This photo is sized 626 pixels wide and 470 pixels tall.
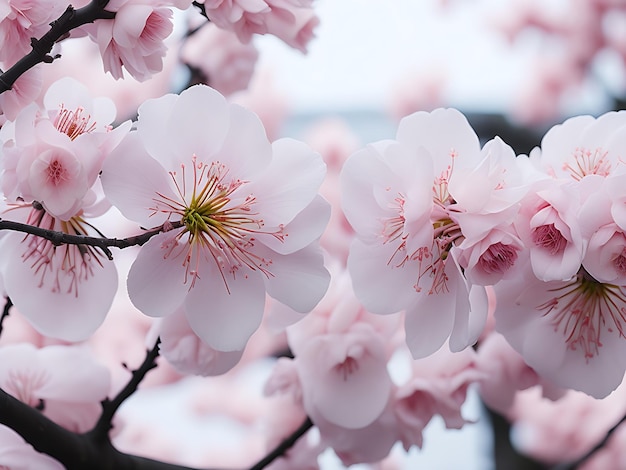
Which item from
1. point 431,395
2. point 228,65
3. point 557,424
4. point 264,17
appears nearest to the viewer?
point 264,17

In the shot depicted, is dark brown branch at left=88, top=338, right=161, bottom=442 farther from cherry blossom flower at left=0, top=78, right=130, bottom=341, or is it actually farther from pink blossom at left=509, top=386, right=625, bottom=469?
pink blossom at left=509, top=386, right=625, bottom=469

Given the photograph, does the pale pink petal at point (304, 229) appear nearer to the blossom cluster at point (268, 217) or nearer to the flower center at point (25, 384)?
the blossom cluster at point (268, 217)

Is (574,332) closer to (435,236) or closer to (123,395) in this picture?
(435,236)

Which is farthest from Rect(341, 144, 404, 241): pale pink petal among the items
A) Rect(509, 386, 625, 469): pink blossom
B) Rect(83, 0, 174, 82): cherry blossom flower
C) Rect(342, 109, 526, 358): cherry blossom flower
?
Rect(509, 386, 625, 469): pink blossom

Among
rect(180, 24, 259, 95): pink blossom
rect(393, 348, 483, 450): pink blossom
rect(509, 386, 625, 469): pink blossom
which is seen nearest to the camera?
rect(393, 348, 483, 450): pink blossom

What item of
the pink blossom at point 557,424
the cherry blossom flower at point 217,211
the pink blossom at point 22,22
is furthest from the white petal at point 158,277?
the pink blossom at point 557,424

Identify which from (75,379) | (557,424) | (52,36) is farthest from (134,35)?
(557,424)

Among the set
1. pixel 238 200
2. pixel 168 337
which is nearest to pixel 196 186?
pixel 238 200
